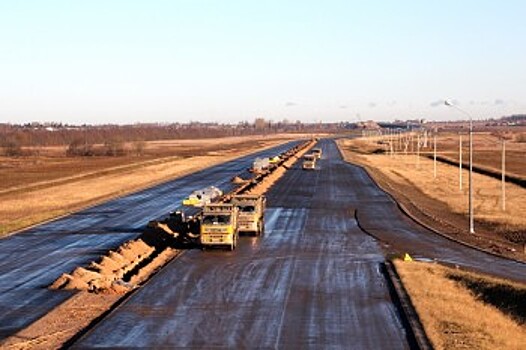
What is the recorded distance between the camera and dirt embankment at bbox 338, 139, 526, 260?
50156 millimetres

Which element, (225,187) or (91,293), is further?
(225,187)

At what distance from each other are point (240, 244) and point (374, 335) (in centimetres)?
2108

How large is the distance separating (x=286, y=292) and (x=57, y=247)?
62.1 ft

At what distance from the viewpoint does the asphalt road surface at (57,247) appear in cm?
3005

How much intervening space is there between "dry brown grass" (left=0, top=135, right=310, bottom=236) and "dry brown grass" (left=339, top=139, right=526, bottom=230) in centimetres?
3398

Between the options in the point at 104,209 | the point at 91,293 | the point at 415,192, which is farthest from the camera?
the point at 415,192

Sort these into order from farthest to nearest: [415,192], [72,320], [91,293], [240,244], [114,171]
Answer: [114,171], [415,192], [240,244], [91,293], [72,320]

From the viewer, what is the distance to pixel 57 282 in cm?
3356

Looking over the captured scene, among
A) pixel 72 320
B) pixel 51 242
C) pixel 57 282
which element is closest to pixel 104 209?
pixel 51 242

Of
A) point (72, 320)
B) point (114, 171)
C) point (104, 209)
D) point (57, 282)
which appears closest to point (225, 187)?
point (104, 209)

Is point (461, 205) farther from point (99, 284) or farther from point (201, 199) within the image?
Answer: point (99, 284)

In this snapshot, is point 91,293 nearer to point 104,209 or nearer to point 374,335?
point 374,335

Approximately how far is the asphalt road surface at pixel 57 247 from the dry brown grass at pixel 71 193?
9.00 ft

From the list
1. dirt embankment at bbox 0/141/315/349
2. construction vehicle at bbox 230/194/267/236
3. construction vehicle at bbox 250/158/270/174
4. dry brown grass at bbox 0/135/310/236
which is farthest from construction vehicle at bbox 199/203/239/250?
construction vehicle at bbox 250/158/270/174
